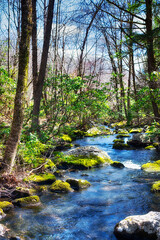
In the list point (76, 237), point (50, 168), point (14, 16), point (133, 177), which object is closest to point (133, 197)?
point (133, 177)

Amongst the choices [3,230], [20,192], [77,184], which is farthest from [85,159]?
[3,230]

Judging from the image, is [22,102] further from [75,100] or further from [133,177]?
[133,177]

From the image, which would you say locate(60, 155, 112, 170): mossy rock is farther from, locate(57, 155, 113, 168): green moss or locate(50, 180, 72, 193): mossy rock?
locate(50, 180, 72, 193): mossy rock

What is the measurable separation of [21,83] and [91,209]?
12.3 feet

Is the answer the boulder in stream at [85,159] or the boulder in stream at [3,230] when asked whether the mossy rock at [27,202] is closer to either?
the boulder in stream at [3,230]

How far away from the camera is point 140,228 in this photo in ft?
14.3

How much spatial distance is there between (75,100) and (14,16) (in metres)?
7.85

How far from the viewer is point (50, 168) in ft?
29.4

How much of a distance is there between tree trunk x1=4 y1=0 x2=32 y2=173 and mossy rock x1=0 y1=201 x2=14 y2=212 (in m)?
0.85

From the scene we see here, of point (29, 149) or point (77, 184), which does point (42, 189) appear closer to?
point (77, 184)

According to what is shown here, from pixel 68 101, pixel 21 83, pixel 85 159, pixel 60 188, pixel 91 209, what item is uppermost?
pixel 21 83

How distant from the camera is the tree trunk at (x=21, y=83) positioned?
19.2ft

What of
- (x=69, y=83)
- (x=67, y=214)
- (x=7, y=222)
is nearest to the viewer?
(x=7, y=222)

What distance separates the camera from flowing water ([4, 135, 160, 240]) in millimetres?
4828
